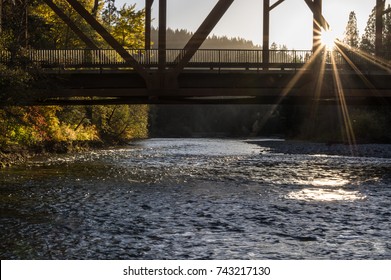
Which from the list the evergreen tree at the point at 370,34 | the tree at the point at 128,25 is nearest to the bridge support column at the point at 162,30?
the tree at the point at 128,25

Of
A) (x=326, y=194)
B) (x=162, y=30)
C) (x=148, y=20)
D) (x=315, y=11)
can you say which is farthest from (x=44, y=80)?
(x=326, y=194)

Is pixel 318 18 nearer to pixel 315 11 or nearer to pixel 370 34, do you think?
pixel 315 11

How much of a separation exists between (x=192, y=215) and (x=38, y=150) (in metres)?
A: 23.4

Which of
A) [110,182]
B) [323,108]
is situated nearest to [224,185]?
[110,182]

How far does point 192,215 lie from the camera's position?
13805 mm

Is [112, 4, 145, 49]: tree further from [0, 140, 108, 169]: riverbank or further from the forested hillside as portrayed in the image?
[0, 140, 108, 169]: riverbank

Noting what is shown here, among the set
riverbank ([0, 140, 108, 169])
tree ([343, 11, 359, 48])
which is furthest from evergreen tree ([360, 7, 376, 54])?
riverbank ([0, 140, 108, 169])

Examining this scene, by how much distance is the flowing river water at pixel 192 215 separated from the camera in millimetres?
10214

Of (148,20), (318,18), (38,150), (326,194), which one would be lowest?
(38,150)

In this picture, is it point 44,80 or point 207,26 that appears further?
point 44,80

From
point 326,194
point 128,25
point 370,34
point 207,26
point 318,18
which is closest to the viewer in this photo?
point 326,194

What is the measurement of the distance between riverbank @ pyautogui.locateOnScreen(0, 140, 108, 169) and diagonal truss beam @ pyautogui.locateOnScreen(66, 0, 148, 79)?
759 cm

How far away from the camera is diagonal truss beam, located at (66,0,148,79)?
82.4ft

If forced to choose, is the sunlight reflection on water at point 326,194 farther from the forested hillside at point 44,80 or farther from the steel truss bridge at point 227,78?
the forested hillside at point 44,80
